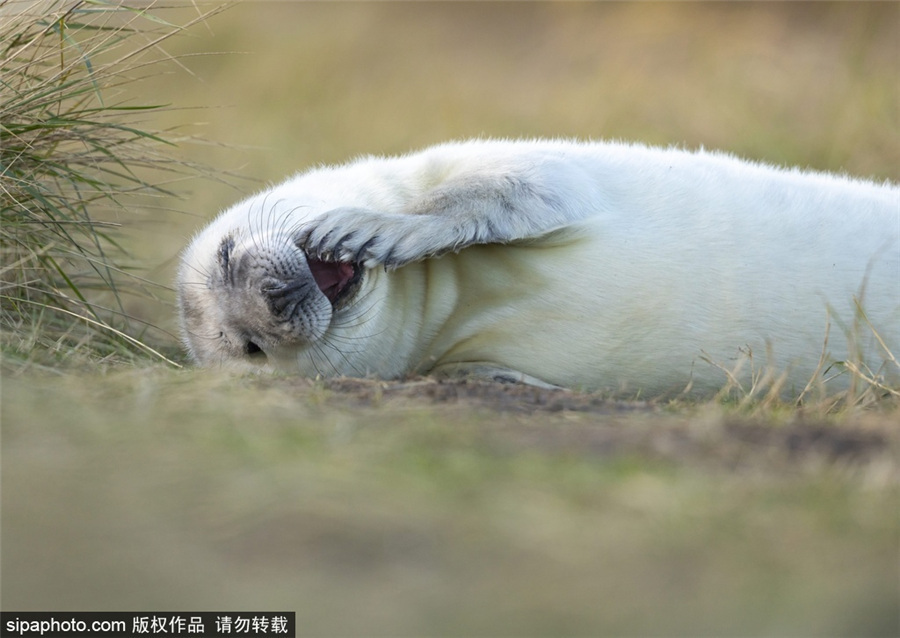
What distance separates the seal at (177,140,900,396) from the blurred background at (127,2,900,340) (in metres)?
1.79

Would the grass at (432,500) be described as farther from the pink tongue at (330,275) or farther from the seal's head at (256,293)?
the pink tongue at (330,275)

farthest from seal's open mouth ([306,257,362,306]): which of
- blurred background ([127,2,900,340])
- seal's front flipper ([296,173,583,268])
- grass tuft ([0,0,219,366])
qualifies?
blurred background ([127,2,900,340])

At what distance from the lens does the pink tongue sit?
3471mm

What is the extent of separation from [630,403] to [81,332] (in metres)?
1.82

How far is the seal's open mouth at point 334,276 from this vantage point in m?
3.46

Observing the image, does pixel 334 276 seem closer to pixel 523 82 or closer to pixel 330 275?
pixel 330 275

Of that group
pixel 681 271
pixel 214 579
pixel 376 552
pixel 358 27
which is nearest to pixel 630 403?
pixel 681 271

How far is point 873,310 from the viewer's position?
3.52 metres

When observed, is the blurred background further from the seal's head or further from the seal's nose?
the seal's nose

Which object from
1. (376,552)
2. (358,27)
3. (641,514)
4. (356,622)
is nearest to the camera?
(356,622)

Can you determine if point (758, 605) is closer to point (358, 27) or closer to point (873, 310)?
point (873, 310)

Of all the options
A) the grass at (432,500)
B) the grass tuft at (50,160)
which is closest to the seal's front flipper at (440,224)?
the grass at (432,500)

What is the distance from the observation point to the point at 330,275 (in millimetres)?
3512

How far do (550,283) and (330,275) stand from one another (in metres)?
0.70
